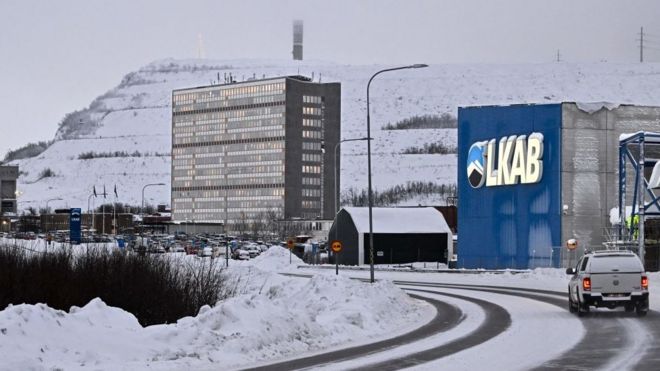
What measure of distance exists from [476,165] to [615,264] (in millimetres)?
53376

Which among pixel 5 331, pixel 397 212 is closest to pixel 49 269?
pixel 5 331

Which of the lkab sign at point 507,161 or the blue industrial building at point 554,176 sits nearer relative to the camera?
the blue industrial building at point 554,176

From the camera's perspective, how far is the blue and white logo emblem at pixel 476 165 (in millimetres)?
81250

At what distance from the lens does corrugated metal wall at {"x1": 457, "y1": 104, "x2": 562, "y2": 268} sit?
7431cm

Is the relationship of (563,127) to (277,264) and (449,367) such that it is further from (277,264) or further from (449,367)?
(449,367)

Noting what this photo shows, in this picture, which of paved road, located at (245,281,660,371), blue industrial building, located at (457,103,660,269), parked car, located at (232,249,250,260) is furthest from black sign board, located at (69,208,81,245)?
paved road, located at (245,281,660,371)

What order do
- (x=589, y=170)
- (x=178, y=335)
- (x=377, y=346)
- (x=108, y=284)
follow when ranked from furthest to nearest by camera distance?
1. (x=589, y=170)
2. (x=108, y=284)
3. (x=377, y=346)
4. (x=178, y=335)

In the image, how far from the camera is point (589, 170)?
242 ft

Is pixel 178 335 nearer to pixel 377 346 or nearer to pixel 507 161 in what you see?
pixel 377 346

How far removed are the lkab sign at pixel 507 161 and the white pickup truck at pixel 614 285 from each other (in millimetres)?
46005

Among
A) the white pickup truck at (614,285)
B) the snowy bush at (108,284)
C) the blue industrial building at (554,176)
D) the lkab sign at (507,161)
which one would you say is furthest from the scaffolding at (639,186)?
the snowy bush at (108,284)

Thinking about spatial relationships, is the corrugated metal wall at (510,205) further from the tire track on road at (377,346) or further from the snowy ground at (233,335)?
the snowy ground at (233,335)

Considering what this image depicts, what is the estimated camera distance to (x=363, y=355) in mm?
20188

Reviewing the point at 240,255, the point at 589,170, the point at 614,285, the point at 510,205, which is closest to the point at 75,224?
the point at 240,255
